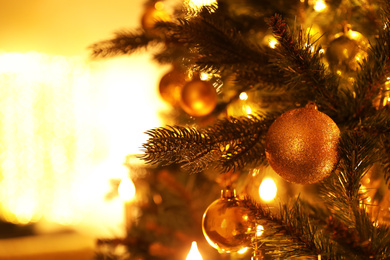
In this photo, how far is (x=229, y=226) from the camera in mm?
460

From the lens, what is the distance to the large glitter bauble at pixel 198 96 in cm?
59

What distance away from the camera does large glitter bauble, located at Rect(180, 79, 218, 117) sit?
23.4 inches

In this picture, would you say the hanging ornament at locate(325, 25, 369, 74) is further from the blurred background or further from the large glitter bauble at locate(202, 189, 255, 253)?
the blurred background

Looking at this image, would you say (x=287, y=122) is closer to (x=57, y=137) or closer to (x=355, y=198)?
(x=355, y=198)

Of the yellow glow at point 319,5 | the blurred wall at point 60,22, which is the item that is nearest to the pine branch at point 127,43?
the yellow glow at point 319,5

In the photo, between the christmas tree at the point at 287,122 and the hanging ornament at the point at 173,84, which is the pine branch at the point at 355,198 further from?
the hanging ornament at the point at 173,84

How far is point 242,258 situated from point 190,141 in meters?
0.33

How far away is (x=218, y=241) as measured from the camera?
1.53 feet

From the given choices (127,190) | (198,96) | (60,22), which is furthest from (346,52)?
(60,22)

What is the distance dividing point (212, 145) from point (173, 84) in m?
0.27

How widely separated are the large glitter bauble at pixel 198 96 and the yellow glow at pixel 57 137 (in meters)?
1.87

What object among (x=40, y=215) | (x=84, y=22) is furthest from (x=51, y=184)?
(x=84, y=22)

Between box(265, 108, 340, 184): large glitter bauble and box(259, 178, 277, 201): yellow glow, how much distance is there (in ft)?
0.83

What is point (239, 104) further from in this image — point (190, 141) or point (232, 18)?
point (190, 141)
